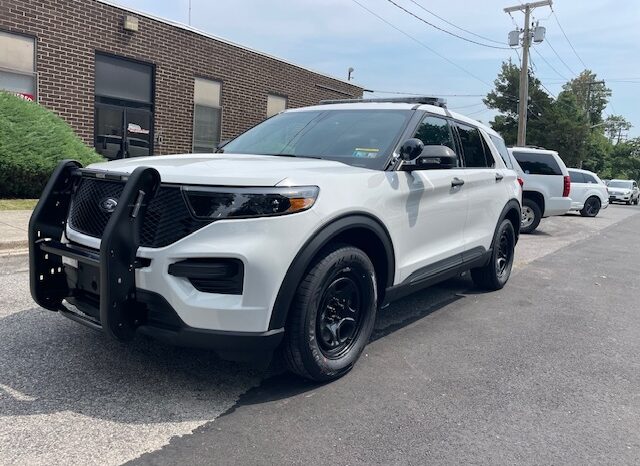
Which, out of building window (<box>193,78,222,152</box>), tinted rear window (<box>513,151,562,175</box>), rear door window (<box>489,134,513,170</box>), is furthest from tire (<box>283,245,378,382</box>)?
building window (<box>193,78,222,152</box>)

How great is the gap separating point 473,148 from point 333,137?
182 centimetres

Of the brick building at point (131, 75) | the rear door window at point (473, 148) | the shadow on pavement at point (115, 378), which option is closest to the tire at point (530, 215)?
the rear door window at point (473, 148)

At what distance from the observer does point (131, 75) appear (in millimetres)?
12508

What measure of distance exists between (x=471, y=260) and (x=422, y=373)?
1815 mm

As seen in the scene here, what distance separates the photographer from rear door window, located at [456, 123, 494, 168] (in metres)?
5.40

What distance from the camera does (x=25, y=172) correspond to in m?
9.59

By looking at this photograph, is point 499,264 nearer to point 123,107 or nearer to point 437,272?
point 437,272

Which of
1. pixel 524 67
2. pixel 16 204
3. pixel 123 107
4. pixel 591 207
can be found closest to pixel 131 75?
pixel 123 107

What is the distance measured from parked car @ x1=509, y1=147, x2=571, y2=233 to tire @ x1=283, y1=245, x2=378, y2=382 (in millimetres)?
9483

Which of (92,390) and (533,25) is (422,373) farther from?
(533,25)

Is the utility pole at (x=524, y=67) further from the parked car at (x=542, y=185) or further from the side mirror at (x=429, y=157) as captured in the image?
the side mirror at (x=429, y=157)

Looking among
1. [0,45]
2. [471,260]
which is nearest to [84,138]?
[0,45]

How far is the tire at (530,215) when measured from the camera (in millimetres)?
12578

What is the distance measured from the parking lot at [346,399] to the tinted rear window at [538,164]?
789 centimetres
